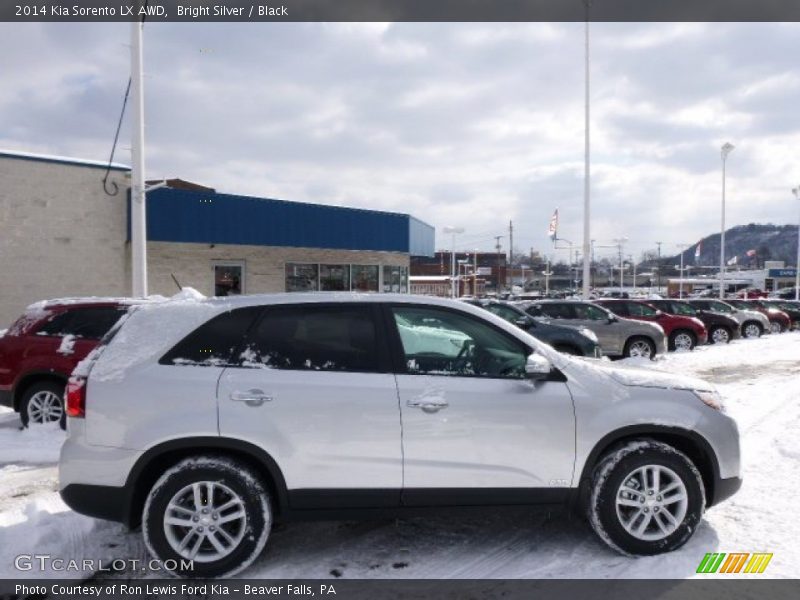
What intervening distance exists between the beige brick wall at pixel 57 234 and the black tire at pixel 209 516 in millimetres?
13827

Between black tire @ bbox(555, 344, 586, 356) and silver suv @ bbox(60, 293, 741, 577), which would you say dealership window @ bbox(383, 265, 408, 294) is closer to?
black tire @ bbox(555, 344, 586, 356)

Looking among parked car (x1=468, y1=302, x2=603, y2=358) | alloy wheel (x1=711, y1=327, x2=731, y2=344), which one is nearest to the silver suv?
parked car (x1=468, y1=302, x2=603, y2=358)

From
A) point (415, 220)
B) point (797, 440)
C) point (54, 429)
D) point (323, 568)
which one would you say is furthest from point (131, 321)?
point (415, 220)

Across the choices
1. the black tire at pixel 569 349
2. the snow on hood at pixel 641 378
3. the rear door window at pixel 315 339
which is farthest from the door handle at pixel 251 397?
the black tire at pixel 569 349

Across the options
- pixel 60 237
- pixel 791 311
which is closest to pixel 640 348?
pixel 60 237

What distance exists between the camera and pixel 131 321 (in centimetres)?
421

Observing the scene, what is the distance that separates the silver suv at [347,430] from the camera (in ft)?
12.6

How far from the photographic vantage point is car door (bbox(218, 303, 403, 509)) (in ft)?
12.6

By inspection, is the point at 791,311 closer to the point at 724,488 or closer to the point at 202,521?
the point at 724,488

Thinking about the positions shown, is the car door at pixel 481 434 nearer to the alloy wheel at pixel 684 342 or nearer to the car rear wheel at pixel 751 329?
the alloy wheel at pixel 684 342

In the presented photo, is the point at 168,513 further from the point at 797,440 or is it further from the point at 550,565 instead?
the point at 797,440

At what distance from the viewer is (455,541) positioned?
442 cm

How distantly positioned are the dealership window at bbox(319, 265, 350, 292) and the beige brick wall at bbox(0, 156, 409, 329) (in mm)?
5683

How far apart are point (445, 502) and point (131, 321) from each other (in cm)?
240
